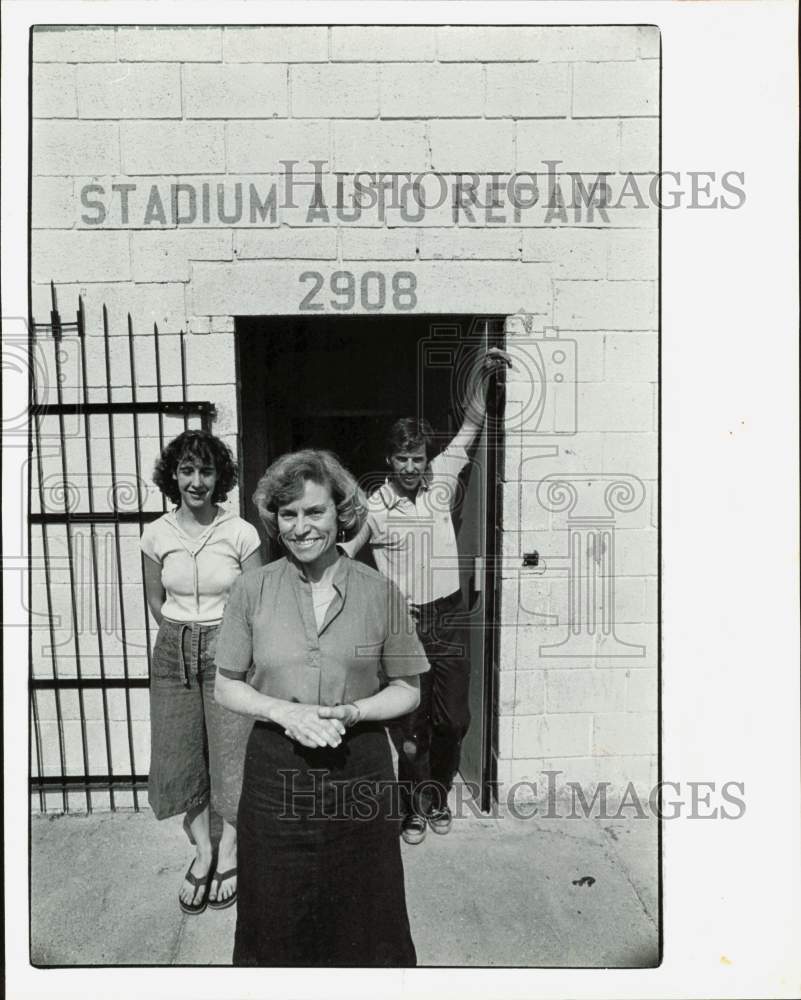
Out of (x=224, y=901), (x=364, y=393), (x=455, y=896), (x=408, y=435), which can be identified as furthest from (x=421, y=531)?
(x=224, y=901)

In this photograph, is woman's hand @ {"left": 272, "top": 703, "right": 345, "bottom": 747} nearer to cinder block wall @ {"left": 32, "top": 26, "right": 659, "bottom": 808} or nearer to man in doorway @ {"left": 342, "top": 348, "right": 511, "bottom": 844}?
man in doorway @ {"left": 342, "top": 348, "right": 511, "bottom": 844}

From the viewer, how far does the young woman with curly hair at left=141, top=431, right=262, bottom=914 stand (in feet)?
7.23

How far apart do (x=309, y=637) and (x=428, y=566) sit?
43 cm

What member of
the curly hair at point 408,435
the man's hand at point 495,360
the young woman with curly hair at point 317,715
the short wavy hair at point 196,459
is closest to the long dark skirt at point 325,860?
the young woman with curly hair at point 317,715

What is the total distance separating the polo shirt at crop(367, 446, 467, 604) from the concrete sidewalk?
2.63 feet

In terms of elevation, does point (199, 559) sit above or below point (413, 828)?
above

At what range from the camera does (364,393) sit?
7.17 ft

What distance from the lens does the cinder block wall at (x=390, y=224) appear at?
6.96 ft

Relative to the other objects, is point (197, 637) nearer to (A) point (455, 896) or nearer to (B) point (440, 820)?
(B) point (440, 820)

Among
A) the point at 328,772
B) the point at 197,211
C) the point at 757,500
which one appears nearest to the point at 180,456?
the point at 197,211

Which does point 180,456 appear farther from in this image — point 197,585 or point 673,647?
point 673,647

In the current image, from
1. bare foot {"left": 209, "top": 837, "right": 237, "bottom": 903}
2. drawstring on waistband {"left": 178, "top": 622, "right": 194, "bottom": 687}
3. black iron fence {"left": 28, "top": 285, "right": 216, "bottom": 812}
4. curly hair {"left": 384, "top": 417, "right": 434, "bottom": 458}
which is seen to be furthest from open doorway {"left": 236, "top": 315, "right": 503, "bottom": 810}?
bare foot {"left": 209, "top": 837, "right": 237, "bottom": 903}

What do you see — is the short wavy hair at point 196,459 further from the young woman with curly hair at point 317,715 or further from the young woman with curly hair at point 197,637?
the young woman with curly hair at point 317,715

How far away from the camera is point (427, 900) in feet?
7.32
